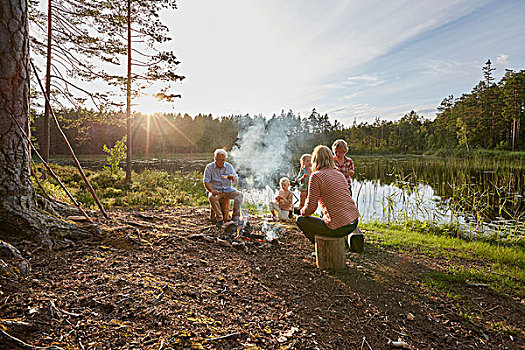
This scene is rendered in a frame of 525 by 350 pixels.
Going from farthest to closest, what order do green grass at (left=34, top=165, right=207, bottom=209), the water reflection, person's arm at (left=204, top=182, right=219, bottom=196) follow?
green grass at (left=34, top=165, right=207, bottom=209), the water reflection, person's arm at (left=204, top=182, right=219, bottom=196)

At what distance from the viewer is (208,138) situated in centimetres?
6047

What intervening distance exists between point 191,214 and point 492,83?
55.9m

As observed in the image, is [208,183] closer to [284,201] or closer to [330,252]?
[284,201]

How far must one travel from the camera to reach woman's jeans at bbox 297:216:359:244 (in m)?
3.47

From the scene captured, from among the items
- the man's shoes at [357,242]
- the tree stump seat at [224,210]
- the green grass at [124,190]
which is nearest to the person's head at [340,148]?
the man's shoes at [357,242]

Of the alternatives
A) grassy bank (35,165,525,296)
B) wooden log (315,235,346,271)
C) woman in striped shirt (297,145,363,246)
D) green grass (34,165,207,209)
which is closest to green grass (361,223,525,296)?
grassy bank (35,165,525,296)

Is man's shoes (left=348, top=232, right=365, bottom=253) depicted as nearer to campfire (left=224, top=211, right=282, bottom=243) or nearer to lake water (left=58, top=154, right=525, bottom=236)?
campfire (left=224, top=211, right=282, bottom=243)

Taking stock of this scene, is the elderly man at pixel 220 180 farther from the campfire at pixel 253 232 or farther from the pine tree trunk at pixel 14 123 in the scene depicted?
the pine tree trunk at pixel 14 123

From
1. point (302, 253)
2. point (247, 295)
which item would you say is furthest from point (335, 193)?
point (247, 295)

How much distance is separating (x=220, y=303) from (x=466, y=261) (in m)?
4.36

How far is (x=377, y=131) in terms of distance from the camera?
66.8 m

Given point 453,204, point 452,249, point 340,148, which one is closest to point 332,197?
point 340,148

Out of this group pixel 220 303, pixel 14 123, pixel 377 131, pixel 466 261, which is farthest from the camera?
pixel 377 131

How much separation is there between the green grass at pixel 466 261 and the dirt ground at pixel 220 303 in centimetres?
17
